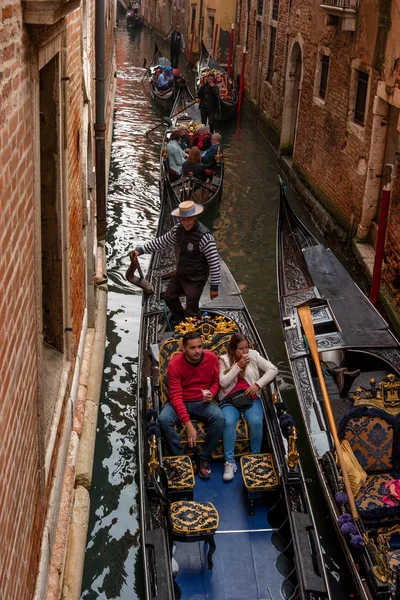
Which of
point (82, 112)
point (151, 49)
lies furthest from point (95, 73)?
point (151, 49)

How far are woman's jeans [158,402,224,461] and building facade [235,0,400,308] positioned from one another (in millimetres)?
2942

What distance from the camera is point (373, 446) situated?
4.22 meters

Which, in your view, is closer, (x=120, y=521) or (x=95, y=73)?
(x=120, y=521)

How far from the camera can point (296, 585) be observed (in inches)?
139

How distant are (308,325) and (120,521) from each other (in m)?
1.89

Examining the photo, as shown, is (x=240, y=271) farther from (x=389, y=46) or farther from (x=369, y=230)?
(x=389, y=46)

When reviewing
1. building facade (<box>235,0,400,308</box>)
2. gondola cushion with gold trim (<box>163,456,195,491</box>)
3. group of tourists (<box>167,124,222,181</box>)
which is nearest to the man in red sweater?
gondola cushion with gold trim (<box>163,456,195,491</box>)

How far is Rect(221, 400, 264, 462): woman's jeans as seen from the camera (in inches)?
170

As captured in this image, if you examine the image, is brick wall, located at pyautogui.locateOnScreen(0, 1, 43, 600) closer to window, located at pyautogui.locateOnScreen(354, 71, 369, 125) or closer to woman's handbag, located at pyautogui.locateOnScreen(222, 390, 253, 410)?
woman's handbag, located at pyautogui.locateOnScreen(222, 390, 253, 410)

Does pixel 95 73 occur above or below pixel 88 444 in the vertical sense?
above

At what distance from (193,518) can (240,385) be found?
1.01 m

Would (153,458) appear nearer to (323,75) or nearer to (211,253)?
(211,253)

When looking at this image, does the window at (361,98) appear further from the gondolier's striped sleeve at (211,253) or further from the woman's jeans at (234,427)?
the woman's jeans at (234,427)

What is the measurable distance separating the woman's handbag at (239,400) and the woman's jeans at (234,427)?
0.02m
